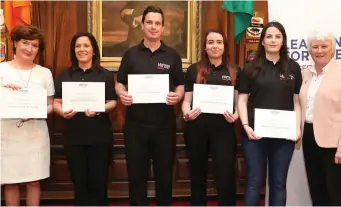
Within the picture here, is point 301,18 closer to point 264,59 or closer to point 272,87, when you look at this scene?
point 264,59

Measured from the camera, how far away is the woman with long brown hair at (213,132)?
112 inches

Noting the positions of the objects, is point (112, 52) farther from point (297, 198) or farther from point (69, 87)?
point (297, 198)

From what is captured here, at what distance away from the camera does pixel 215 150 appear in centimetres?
284

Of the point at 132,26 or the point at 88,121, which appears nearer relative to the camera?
the point at 88,121

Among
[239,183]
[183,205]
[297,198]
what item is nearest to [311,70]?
[297,198]

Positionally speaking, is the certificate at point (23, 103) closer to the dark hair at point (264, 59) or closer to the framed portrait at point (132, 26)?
the framed portrait at point (132, 26)

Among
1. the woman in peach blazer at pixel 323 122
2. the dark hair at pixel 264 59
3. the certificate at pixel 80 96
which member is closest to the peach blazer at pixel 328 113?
the woman in peach blazer at pixel 323 122

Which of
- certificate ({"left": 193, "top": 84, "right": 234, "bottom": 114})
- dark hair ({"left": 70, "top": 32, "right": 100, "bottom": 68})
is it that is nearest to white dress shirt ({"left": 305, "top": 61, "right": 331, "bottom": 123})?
certificate ({"left": 193, "top": 84, "right": 234, "bottom": 114})

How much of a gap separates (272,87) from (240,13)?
126 centimetres

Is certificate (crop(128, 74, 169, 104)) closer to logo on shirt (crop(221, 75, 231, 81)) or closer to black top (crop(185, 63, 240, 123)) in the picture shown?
black top (crop(185, 63, 240, 123))

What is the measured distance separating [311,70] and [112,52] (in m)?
1.98

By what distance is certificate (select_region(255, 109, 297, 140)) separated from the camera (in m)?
2.65

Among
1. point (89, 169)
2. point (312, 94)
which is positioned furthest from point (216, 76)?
point (89, 169)

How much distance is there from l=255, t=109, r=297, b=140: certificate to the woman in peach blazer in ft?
0.68
